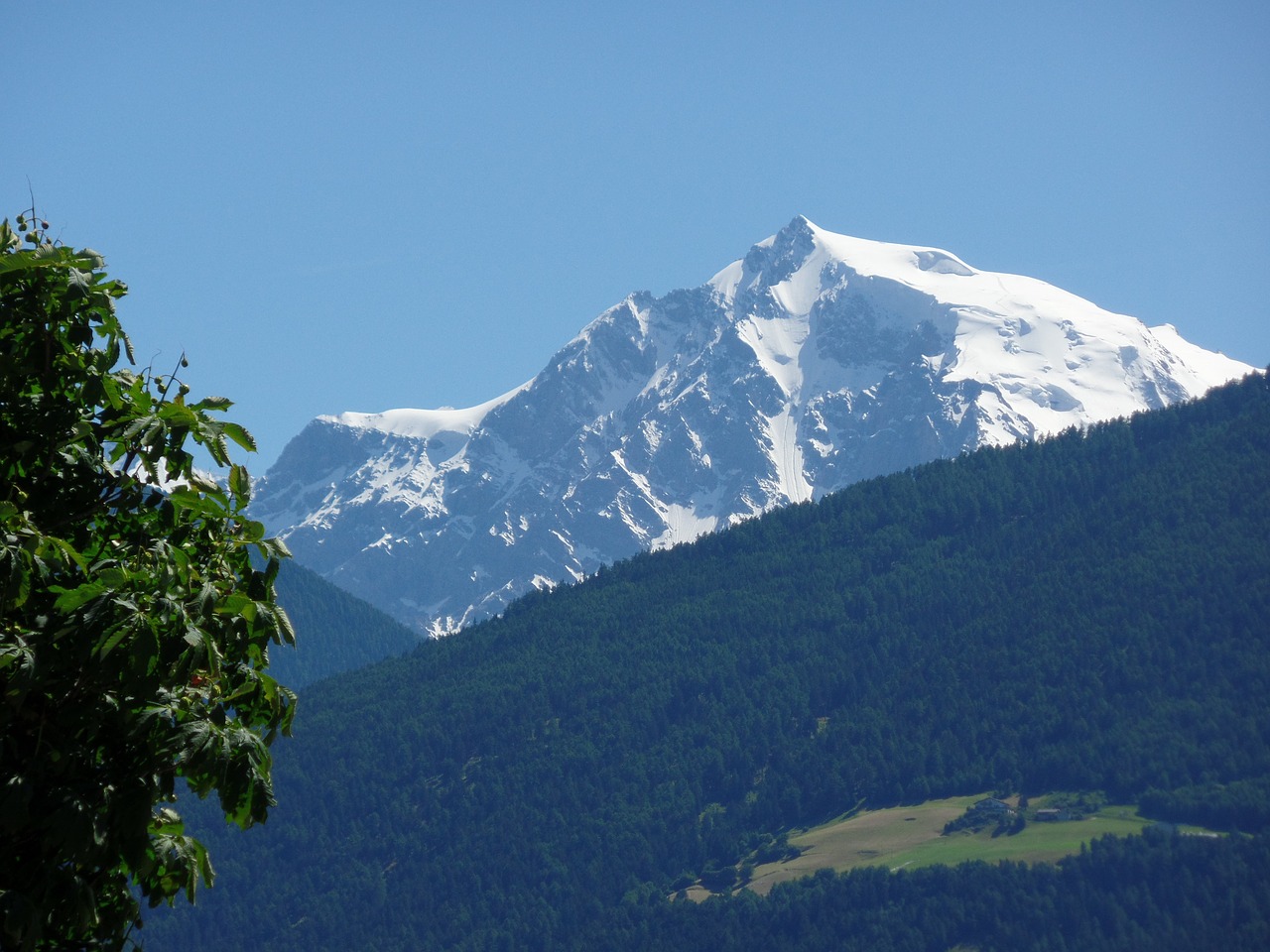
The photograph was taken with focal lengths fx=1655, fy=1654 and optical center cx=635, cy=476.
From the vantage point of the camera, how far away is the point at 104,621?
14.2m

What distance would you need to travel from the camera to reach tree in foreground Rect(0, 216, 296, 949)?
1429cm

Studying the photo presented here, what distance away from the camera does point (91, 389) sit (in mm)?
15594

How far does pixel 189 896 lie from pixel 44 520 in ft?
12.6

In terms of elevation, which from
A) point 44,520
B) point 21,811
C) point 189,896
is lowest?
point 189,896

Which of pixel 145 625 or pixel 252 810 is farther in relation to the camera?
pixel 252 810

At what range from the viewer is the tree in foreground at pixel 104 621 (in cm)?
1429

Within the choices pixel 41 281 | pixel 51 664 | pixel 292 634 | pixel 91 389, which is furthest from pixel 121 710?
pixel 41 281

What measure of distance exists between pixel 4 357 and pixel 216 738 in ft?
13.4

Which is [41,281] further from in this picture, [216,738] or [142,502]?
[216,738]

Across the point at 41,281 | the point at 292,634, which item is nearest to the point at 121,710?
the point at 292,634

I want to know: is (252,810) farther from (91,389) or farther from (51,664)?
(91,389)

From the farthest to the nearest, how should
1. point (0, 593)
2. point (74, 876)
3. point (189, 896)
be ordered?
point (189, 896)
point (74, 876)
point (0, 593)

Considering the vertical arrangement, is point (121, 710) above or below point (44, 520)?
below

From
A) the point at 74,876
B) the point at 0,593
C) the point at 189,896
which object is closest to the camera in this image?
the point at 0,593
